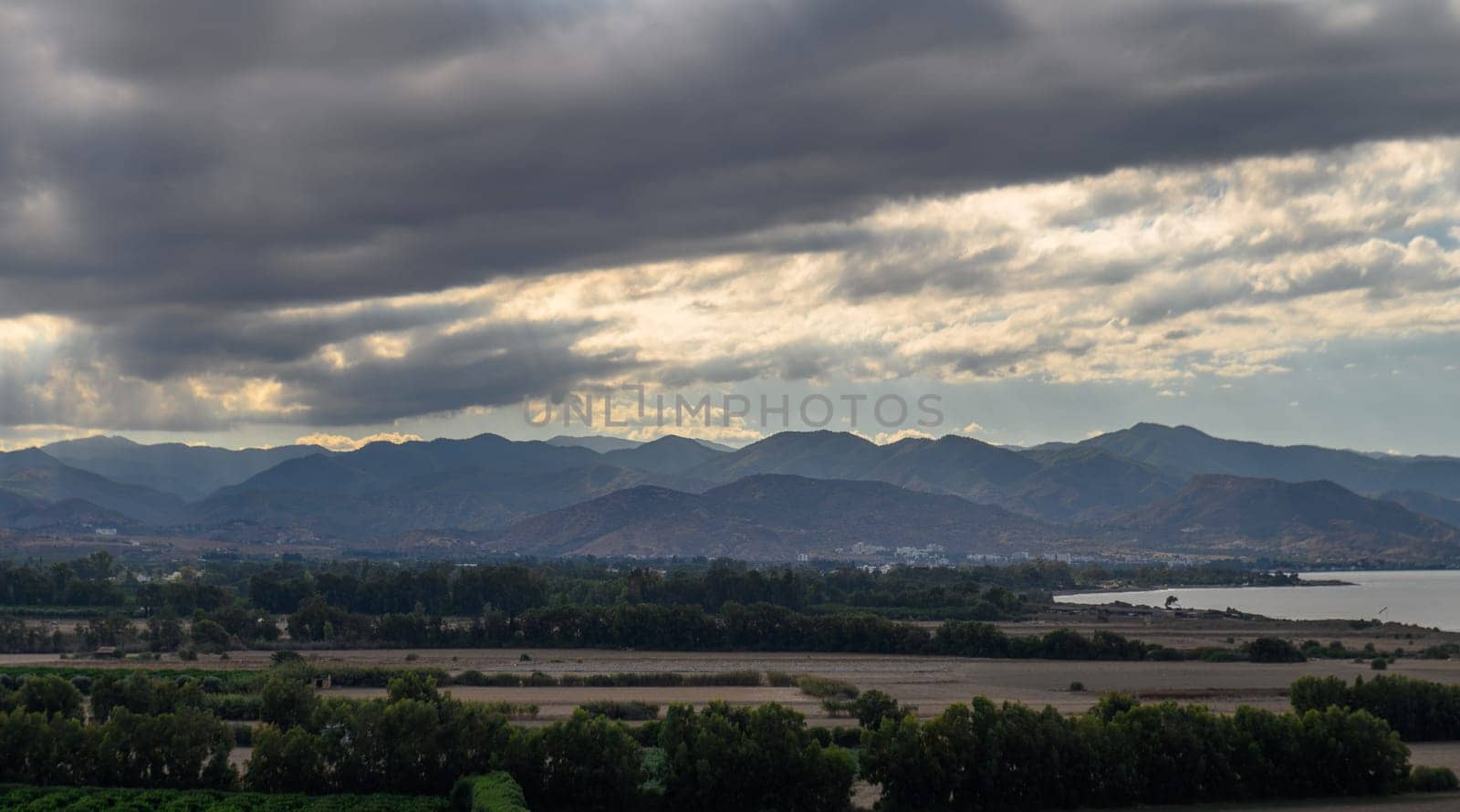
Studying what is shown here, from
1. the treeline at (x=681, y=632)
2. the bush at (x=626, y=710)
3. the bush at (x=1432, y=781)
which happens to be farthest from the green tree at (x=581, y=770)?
the treeline at (x=681, y=632)

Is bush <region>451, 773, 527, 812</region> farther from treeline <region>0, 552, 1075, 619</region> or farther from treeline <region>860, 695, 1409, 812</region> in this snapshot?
treeline <region>0, 552, 1075, 619</region>

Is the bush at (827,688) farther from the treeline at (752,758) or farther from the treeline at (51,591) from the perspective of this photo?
the treeline at (51,591)

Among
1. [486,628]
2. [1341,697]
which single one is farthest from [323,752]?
[486,628]

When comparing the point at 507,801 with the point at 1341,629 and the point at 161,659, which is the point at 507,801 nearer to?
the point at 161,659

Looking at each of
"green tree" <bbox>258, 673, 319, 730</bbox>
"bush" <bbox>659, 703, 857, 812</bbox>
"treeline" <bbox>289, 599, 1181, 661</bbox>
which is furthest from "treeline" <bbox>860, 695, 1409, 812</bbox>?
"treeline" <bbox>289, 599, 1181, 661</bbox>

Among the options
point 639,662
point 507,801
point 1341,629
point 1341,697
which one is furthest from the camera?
point 1341,629

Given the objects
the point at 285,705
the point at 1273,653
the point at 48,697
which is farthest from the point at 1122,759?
the point at 1273,653

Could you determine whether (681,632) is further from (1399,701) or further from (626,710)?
(1399,701)
